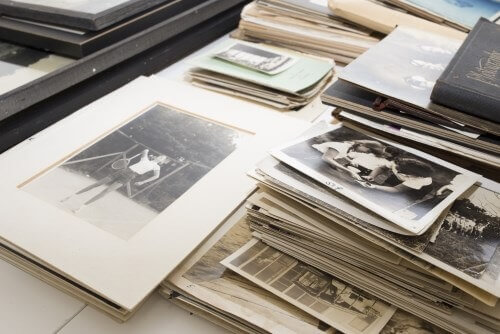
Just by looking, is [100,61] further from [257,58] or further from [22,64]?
[257,58]

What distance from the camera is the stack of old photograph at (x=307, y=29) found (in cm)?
115

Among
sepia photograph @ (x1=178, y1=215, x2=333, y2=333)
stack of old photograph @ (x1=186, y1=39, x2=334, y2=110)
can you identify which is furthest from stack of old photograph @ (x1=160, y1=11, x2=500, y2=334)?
stack of old photograph @ (x1=186, y1=39, x2=334, y2=110)

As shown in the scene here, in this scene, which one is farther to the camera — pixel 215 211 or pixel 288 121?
pixel 288 121

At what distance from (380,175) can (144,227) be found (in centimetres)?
32

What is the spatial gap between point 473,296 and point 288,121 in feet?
1.61

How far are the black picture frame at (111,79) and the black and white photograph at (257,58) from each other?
15cm

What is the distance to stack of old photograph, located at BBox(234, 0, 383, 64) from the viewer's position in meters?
1.15

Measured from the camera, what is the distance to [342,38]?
1156 mm

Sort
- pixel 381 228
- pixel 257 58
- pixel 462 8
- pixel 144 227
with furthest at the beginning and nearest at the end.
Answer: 1. pixel 462 8
2. pixel 257 58
3. pixel 144 227
4. pixel 381 228

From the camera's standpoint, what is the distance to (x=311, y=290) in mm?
611

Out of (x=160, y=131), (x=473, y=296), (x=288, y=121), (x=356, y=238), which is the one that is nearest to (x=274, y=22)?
(x=288, y=121)

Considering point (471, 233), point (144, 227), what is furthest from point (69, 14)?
point (471, 233)

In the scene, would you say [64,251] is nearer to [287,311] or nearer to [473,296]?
[287,311]

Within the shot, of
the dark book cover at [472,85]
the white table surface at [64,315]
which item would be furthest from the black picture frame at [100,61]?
the dark book cover at [472,85]
